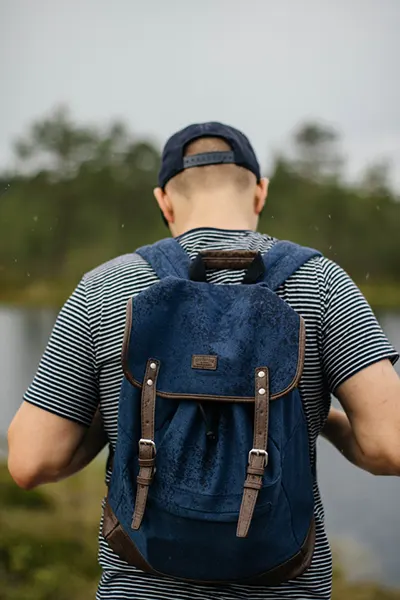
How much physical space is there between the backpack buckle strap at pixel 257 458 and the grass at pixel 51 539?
1962 millimetres

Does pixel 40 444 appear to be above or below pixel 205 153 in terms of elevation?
below

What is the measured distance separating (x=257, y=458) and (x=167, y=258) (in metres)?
0.35

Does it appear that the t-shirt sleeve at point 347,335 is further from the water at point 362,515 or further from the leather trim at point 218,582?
the water at point 362,515

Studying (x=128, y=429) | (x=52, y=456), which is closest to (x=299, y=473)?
(x=128, y=429)

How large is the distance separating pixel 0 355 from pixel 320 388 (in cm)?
199

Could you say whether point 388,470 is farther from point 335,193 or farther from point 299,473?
point 335,193

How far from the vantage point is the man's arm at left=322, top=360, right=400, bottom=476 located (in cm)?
104

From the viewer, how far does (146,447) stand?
97 centimetres

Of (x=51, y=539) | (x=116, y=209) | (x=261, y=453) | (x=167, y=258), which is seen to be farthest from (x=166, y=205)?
(x=51, y=539)

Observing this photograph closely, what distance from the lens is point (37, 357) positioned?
2.79 meters

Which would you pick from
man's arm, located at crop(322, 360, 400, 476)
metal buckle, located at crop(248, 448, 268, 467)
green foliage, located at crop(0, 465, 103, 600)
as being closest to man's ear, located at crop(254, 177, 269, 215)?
man's arm, located at crop(322, 360, 400, 476)

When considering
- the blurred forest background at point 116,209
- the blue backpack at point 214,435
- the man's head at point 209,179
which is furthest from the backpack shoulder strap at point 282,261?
the blurred forest background at point 116,209

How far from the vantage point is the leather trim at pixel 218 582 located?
1.01 m

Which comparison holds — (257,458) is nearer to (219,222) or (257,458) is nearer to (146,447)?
(146,447)
